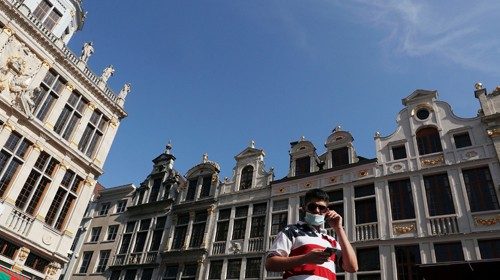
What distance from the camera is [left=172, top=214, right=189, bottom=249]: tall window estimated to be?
26073 millimetres

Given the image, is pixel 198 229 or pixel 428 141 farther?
pixel 198 229

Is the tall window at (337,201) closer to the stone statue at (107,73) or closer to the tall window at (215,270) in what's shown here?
the tall window at (215,270)

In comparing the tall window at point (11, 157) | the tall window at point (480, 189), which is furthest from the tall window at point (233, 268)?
the tall window at point (11, 157)

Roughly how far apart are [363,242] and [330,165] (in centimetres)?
540

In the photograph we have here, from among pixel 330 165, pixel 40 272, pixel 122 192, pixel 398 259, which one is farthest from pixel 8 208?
pixel 398 259

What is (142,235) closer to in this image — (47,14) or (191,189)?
(191,189)

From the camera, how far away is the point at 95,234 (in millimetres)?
31125

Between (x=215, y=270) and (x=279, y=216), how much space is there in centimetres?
535

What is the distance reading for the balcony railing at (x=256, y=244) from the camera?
73.4ft

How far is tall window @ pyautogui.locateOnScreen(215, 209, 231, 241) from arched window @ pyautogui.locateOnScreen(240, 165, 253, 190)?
2.05m

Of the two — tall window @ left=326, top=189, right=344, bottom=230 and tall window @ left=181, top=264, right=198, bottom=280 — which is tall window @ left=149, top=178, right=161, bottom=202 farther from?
tall window @ left=326, top=189, right=344, bottom=230

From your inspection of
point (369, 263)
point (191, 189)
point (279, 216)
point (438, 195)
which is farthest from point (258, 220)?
point (438, 195)

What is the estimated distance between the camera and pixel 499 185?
17.0 meters

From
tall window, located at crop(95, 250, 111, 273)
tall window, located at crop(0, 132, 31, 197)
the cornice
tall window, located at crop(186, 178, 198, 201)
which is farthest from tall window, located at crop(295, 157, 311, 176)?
tall window, located at crop(95, 250, 111, 273)
